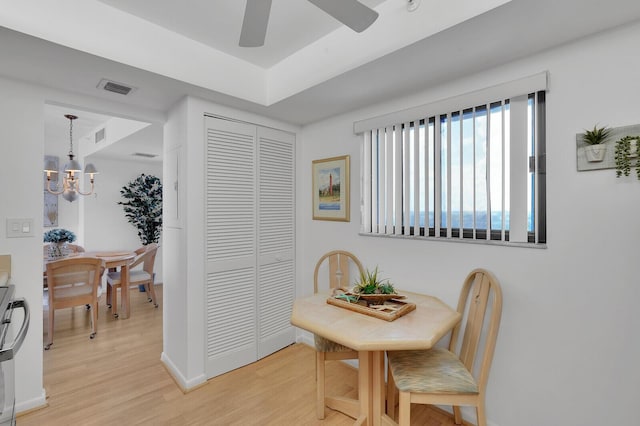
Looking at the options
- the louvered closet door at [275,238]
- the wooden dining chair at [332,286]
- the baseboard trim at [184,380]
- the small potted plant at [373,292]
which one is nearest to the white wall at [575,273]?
the small potted plant at [373,292]

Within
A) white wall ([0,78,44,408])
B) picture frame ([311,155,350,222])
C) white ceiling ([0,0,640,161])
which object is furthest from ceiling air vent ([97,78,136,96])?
picture frame ([311,155,350,222])

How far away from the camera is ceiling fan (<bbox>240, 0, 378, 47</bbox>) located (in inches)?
46.0

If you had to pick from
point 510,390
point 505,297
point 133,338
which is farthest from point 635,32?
point 133,338

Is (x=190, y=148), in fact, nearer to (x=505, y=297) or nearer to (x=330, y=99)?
(x=330, y=99)

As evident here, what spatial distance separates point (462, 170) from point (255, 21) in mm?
1510

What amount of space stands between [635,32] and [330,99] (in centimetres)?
172

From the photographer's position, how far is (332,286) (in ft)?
8.98

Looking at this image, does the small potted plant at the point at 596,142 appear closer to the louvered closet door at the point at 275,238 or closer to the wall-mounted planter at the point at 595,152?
the wall-mounted planter at the point at 595,152

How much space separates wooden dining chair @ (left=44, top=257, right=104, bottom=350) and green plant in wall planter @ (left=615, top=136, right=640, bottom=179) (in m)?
4.31

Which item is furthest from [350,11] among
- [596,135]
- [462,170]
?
[596,135]

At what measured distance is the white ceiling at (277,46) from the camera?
146 cm

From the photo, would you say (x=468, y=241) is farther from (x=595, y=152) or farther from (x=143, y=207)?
(x=143, y=207)

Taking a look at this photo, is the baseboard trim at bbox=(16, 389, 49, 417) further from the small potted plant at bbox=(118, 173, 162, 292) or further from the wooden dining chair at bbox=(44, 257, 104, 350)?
the small potted plant at bbox=(118, 173, 162, 292)

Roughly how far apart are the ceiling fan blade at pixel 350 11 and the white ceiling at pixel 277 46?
0.45 meters
